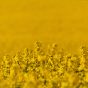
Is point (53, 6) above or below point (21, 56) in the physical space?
above

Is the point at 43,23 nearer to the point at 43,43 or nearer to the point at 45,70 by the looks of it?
the point at 43,43

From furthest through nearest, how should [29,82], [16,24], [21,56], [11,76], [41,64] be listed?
[16,24]
[21,56]
[41,64]
[11,76]
[29,82]

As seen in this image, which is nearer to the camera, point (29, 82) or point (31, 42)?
point (29, 82)

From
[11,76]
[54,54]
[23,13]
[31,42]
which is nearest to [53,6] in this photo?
[23,13]

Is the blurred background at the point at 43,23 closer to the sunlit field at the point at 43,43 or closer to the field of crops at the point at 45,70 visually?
the sunlit field at the point at 43,43

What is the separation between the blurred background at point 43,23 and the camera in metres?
9.92

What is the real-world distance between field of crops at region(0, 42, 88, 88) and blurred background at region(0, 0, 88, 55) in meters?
2.95

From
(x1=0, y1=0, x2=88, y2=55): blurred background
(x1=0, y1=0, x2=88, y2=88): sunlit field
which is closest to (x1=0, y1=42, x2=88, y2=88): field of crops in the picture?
(x1=0, y1=0, x2=88, y2=88): sunlit field

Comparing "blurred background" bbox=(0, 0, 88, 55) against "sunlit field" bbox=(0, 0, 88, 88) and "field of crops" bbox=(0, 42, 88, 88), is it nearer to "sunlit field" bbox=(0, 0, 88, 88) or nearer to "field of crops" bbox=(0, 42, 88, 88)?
"sunlit field" bbox=(0, 0, 88, 88)

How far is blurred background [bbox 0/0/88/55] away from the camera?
32.6 feet

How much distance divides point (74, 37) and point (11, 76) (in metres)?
4.28

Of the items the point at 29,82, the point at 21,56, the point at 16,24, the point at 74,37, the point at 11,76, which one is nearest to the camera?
the point at 29,82

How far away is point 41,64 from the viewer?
6.17 meters

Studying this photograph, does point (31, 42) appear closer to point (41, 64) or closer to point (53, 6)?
point (53, 6)
